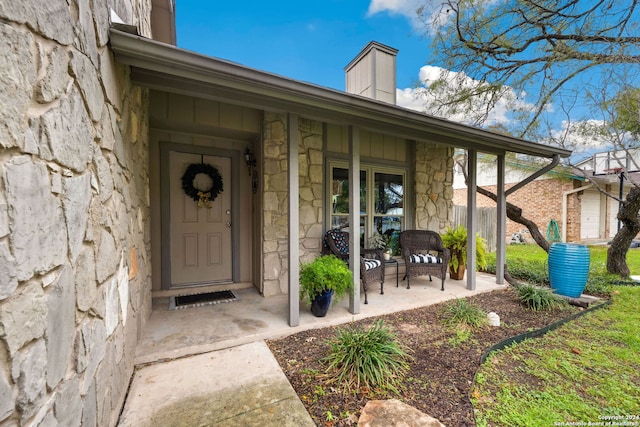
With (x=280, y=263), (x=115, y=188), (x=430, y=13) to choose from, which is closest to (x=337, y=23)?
(x=430, y=13)

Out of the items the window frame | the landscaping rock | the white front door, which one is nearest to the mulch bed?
the landscaping rock

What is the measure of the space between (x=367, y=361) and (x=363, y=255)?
2.33m

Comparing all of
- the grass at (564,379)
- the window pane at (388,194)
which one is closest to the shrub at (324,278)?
the grass at (564,379)

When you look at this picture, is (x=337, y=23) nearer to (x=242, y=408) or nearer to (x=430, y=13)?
(x=430, y=13)

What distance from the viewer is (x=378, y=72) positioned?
5387mm

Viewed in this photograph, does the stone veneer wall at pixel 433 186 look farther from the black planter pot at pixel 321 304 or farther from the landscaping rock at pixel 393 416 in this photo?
the landscaping rock at pixel 393 416

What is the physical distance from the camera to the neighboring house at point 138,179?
791 mm

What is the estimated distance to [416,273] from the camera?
4133mm

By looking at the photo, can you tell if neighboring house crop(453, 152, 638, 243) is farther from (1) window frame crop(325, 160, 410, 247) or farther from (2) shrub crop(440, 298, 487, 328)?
(2) shrub crop(440, 298, 487, 328)

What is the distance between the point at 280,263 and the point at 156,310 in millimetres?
1518

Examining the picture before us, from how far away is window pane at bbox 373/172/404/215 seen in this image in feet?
16.0

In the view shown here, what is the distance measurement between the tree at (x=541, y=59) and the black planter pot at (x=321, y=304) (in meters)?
4.87

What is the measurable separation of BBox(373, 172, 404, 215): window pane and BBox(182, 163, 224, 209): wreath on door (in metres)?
2.59

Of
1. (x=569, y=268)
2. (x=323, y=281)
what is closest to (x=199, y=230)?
(x=323, y=281)
